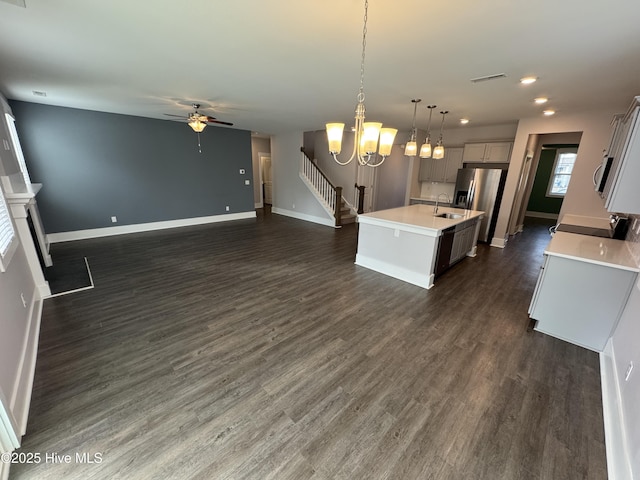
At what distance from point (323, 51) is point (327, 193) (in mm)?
4989

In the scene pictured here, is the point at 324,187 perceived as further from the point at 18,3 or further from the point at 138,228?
the point at 18,3

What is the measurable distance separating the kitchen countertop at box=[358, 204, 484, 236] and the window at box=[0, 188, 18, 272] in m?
3.90

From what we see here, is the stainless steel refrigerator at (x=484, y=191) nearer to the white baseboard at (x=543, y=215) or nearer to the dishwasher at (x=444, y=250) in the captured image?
the dishwasher at (x=444, y=250)

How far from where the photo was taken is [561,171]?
863cm

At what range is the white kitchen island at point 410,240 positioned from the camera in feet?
11.9

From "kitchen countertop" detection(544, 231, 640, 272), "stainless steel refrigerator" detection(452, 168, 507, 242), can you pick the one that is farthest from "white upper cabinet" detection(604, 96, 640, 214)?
"stainless steel refrigerator" detection(452, 168, 507, 242)

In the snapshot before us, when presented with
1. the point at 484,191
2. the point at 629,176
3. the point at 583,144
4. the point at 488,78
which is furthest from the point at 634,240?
the point at 484,191

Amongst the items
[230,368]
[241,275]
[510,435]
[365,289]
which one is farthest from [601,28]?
[241,275]

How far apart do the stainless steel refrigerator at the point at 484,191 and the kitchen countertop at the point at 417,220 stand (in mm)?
1459

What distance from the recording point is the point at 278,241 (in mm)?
5742

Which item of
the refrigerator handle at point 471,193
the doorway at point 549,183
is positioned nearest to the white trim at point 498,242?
the refrigerator handle at point 471,193

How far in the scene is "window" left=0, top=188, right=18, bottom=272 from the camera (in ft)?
6.68

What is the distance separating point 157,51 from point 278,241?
3.83 meters

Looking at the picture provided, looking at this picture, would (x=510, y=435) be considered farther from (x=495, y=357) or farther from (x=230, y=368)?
(x=230, y=368)
